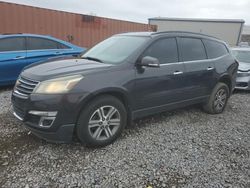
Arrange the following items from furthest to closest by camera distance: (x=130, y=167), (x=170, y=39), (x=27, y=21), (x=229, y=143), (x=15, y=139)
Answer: (x=27, y=21)
(x=170, y=39)
(x=229, y=143)
(x=15, y=139)
(x=130, y=167)

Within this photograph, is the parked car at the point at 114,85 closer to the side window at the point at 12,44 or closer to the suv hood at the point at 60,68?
the suv hood at the point at 60,68

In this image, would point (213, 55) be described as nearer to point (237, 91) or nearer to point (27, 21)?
point (237, 91)

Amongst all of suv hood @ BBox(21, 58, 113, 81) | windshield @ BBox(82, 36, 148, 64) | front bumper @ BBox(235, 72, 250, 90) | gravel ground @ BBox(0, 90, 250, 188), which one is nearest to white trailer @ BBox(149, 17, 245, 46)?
front bumper @ BBox(235, 72, 250, 90)

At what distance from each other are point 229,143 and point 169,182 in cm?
154

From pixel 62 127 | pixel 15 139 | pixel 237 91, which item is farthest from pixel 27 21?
pixel 237 91

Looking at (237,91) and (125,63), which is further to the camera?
(237,91)

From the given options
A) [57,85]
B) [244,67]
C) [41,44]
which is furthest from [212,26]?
[57,85]

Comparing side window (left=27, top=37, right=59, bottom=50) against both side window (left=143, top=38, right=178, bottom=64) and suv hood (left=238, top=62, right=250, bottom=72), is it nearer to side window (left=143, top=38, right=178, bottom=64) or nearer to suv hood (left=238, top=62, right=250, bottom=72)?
side window (left=143, top=38, right=178, bottom=64)

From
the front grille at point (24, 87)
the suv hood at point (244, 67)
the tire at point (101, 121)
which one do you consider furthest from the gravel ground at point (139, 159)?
the suv hood at point (244, 67)

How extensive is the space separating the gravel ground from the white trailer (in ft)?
81.0

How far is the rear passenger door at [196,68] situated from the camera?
165 inches

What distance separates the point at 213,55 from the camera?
4.77 meters

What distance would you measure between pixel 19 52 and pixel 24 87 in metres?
3.16

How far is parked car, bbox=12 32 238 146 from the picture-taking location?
2.87m
